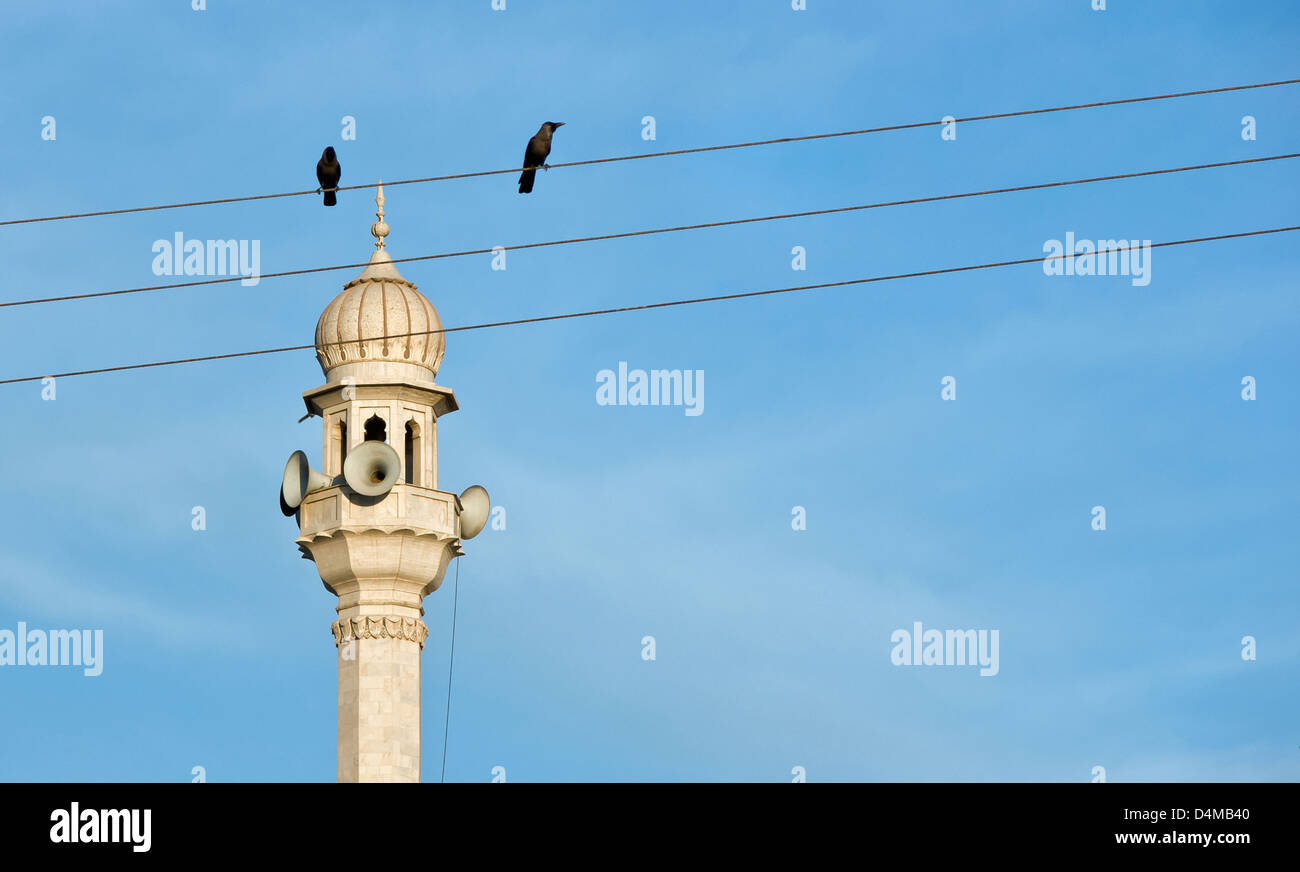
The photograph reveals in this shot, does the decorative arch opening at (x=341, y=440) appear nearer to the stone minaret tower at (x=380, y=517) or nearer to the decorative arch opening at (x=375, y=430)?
the stone minaret tower at (x=380, y=517)

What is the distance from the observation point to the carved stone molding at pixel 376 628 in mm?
47688

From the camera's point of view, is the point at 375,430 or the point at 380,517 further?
the point at 375,430

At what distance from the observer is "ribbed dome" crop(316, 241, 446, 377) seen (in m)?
49.6

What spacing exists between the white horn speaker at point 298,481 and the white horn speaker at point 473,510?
2607mm

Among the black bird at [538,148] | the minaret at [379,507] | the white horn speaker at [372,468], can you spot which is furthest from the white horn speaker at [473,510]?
the black bird at [538,148]

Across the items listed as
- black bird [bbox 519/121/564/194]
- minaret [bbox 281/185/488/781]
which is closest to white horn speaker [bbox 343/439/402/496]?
minaret [bbox 281/185/488/781]

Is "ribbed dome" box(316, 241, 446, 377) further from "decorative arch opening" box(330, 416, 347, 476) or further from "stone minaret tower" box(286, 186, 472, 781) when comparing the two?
"decorative arch opening" box(330, 416, 347, 476)

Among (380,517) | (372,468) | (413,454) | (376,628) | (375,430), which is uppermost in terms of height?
(375,430)

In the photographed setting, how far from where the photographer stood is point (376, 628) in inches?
1877

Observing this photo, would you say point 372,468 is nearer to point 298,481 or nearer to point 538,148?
point 298,481

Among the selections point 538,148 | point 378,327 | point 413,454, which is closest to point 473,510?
point 413,454

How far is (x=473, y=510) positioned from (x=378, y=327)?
3.98m
